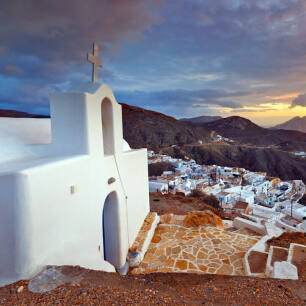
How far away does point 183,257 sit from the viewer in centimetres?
520

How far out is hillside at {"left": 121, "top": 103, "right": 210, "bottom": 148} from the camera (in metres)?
63.7

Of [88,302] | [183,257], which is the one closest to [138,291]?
[88,302]

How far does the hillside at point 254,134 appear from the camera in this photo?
79.2m

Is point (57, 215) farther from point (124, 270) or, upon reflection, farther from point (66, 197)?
point (124, 270)

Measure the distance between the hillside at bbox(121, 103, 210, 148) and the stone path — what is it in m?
51.4

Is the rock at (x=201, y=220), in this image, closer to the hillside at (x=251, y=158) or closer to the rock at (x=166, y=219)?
the rock at (x=166, y=219)

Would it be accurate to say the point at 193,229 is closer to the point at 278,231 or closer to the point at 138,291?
the point at 278,231

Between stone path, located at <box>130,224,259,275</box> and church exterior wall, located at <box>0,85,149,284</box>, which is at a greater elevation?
church exterior wall, located at <box>0,85,149,284</box>

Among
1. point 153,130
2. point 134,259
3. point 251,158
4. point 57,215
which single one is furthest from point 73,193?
point 153,130

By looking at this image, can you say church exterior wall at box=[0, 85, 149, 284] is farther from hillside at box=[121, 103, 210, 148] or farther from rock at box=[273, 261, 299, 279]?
hillside at box=[121, 103, 210, 148]

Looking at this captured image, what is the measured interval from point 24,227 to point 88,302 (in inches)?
39.7

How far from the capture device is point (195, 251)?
5.43 metres

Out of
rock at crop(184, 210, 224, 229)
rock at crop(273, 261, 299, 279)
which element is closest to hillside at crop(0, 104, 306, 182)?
rock at crop(184, 210, 224, 229)

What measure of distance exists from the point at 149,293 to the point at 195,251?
3.53 meters
